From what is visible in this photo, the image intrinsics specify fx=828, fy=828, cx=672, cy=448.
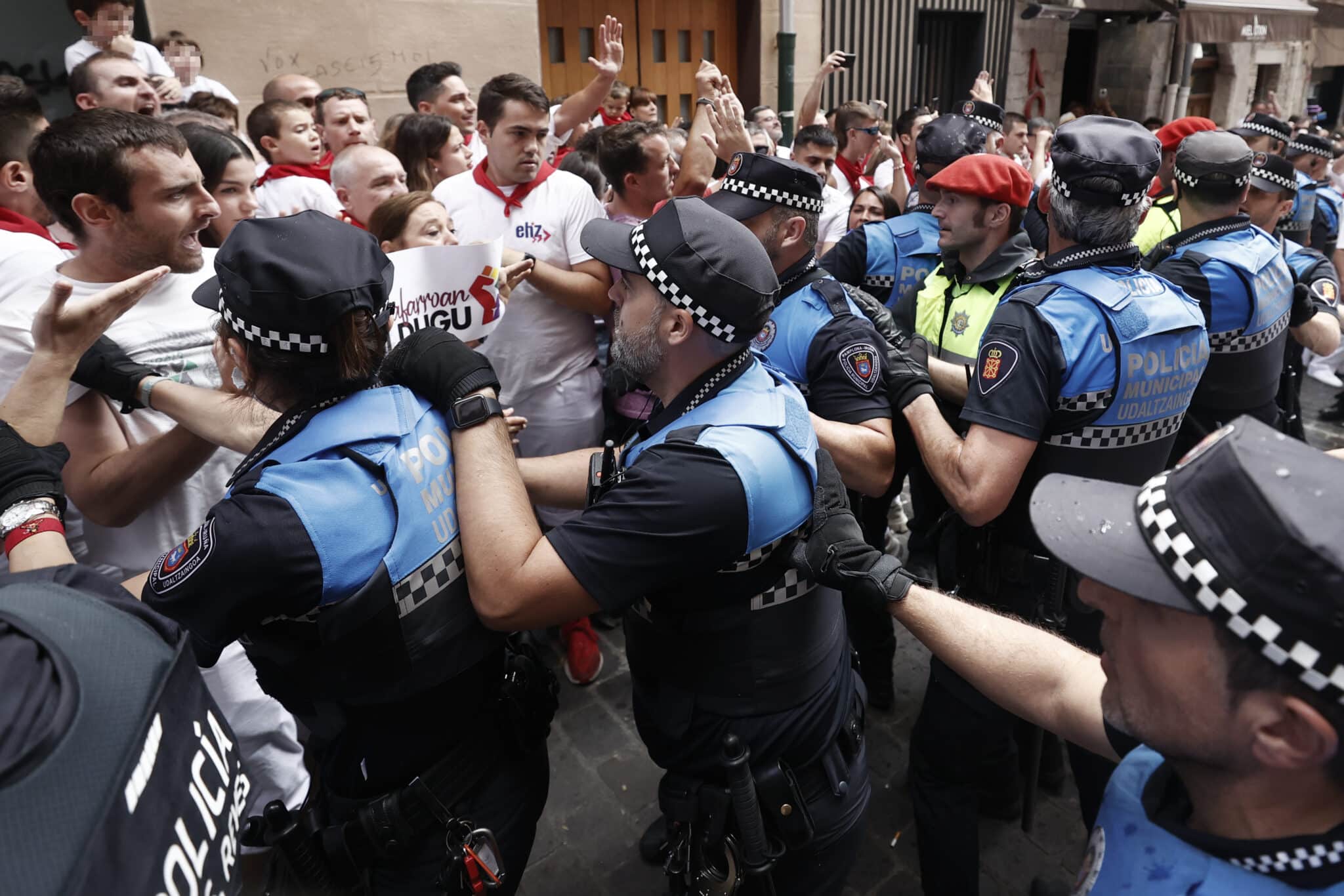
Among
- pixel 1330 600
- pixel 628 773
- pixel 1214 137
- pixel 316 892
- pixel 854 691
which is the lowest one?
pixel 628 773

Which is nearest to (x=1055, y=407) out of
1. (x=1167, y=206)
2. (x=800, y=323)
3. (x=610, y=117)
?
(x=800, y=323)

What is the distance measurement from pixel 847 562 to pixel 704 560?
1.05 ft

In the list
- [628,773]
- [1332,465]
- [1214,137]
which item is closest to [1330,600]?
[1332,465]

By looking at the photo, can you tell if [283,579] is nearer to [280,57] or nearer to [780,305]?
[780,305]

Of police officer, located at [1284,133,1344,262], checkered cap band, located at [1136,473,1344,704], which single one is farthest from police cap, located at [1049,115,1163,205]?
police officer, located at [1284,133,1344,262]

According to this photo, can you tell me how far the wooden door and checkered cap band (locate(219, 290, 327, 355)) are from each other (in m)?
9.41

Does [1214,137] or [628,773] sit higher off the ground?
[1214,137]

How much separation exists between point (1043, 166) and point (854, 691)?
712 cm

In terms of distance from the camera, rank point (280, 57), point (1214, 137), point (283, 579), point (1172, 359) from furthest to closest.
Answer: point (280, 57)
point (1214, 137)
point (1172, 359)
point (283, 579)

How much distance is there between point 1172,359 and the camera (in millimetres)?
2621

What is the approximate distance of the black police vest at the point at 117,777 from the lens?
2.75ft

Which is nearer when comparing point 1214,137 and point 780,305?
point 780,305

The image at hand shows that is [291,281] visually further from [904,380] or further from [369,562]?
[904,380]

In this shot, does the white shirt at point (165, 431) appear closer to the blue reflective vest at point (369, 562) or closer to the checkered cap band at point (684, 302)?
the blue reflective vest at point (369, 562)
